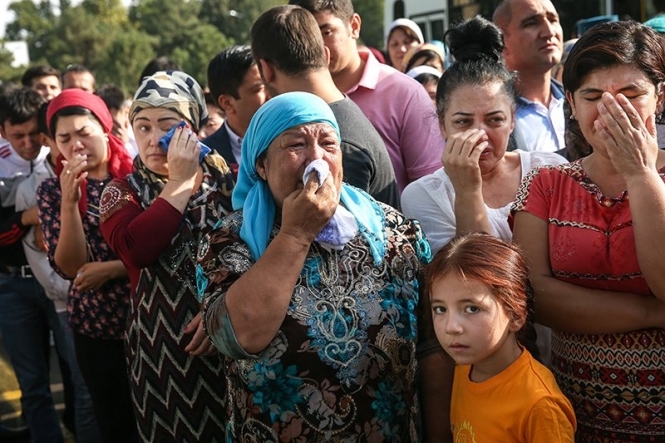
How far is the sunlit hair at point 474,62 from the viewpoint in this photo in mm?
2916

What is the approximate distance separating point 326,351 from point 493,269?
53 cm

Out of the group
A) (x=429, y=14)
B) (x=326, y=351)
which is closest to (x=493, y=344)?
(x=326, y=351)

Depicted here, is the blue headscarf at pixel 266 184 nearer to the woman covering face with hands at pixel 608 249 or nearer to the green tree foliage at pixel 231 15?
the woman covering face with hands at pixel 608 249

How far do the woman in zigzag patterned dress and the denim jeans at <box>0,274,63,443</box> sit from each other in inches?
81.3

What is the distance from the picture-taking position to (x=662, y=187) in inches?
85.7

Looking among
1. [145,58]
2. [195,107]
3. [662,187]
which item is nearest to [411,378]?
[662,187]

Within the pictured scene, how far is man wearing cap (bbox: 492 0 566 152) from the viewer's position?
4.20 metres

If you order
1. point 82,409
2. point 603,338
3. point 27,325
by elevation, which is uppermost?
point 603,338

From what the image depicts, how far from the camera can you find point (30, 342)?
16.4ft

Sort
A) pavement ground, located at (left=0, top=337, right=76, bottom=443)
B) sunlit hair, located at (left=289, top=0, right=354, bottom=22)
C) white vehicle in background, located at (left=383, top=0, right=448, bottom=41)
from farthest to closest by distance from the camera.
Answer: white vehicle in background, located at (left=383, top=0, right=448, bottom=41) < pavement ground, located at (left=0, top=337, right=76, bottom=443) < sunlit hair, located at (left=289, top=0, right=354, bottom=22)

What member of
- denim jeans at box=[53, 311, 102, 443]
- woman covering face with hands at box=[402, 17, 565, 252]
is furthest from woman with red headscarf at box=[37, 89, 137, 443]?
woman covering face with hands at box=[402, 17, 565, 252]

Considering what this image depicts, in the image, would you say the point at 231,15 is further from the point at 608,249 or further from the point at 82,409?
the point at 608,249

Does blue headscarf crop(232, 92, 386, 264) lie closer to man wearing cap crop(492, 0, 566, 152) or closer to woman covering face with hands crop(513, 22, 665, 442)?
woman covering face with hands crop(513, 22, 665, 442)

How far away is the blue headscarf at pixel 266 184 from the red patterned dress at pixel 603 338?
48 centimetres
